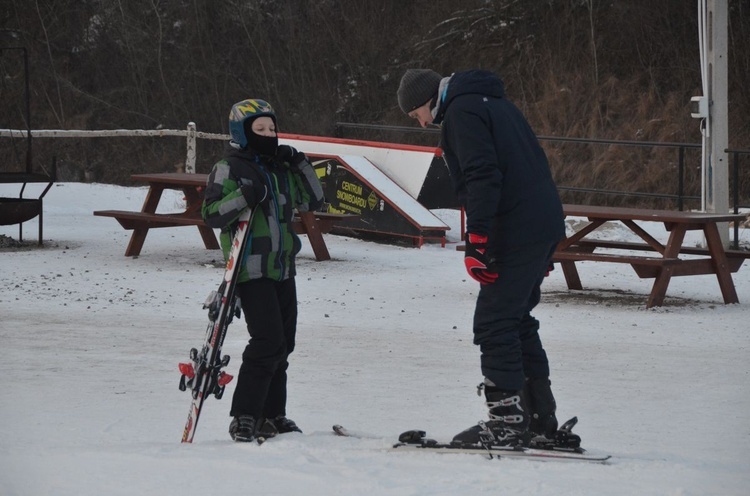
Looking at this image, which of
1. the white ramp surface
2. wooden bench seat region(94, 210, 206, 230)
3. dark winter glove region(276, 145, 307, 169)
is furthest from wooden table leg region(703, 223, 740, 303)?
dark winter glove region(276, 145, 307, 169)

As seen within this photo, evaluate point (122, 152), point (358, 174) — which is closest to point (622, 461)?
point (358, 174)

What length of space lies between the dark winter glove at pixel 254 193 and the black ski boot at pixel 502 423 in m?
1.26

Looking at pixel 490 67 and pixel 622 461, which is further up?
pixel 490 67

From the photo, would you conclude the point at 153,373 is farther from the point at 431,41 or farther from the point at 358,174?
the point at 431,41

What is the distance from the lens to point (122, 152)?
2742 cm

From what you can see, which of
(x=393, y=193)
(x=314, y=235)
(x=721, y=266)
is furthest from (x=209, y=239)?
(x=721, y=266)

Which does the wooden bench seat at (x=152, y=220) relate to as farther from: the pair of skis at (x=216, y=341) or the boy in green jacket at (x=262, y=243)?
the pair of skis at (x=216, y=341)

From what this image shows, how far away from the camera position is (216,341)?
16.7 ft

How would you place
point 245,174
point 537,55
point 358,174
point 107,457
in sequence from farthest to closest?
Answer: point 537,55
point 358,174
point 245,174
point 107,457

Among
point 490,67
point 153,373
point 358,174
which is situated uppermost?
point 490,67

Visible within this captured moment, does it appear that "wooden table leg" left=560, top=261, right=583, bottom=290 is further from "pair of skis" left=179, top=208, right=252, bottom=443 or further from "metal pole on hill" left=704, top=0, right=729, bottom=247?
"pair of skis" left=179, top=208, right=252, bottom=443

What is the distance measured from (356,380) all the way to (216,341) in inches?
63.7

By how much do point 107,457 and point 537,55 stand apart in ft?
70.1

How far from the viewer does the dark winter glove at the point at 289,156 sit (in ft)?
17.3
